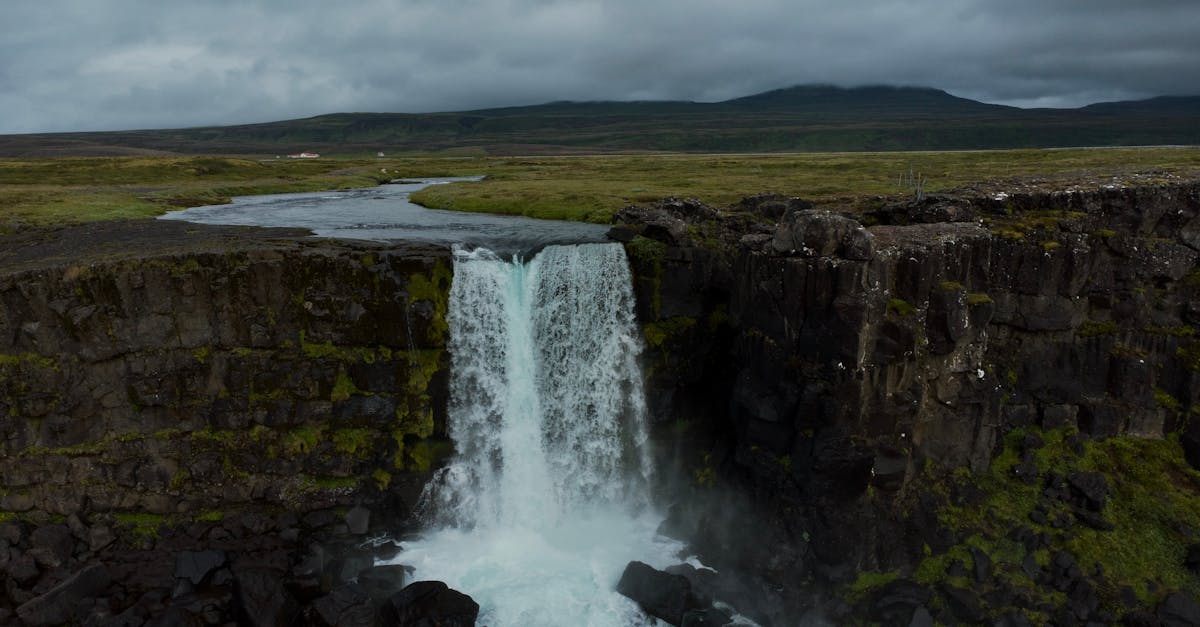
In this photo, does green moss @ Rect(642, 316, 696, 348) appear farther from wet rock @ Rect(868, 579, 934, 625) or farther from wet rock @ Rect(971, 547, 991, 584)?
wet rock @ Rect(971, 547, 991, 584)

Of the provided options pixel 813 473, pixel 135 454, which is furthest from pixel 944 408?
pixel 135 454

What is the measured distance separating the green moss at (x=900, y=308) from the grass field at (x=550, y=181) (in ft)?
57.5

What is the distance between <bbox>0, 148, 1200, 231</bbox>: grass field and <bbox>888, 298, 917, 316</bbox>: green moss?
57.5 ft

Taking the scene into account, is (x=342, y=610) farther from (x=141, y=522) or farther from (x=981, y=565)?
(x=981, y=565)

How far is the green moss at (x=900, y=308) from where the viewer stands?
2691 cm

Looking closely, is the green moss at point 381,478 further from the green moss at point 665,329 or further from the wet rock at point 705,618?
the wet rock at point 705,618

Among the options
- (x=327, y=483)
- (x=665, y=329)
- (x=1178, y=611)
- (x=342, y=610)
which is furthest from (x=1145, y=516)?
(x=327, y=483)

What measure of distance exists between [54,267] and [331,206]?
1232 inches

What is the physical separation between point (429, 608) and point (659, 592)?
8.35 meters

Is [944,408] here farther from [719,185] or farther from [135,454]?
[719,185]

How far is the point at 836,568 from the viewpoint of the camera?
1051 inches

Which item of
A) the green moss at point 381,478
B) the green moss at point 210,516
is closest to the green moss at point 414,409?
the green moss at point 381,478

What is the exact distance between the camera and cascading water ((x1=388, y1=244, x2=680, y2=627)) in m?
30.1

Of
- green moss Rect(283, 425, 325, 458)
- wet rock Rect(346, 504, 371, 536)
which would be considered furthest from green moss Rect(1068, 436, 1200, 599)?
green moss Rect(283, 425, 325, 458)
